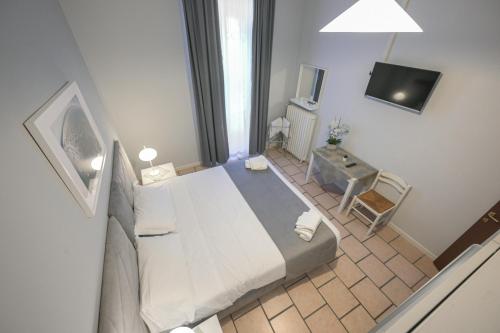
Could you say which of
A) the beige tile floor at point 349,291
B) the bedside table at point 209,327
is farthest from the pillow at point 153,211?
the beige tile floor at point 349,291

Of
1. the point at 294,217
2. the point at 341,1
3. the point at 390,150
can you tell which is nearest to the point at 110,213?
the point at 294,217

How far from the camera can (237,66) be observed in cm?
283

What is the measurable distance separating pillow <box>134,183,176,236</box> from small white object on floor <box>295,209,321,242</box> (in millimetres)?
1165

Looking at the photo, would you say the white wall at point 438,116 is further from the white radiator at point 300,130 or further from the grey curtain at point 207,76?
the grey curtain at point 207,76

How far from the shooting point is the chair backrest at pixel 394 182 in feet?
7.30

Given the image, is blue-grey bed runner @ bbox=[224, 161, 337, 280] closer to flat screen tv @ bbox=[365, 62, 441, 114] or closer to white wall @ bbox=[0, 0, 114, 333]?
white wall @ bbox=[0, 0, 114, 333]

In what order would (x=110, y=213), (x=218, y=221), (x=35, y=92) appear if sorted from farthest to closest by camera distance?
(x=218, y=221), (x=110, y=213), (x=35, y=92)

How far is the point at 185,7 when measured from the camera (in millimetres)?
2170

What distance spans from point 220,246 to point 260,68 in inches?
98.2

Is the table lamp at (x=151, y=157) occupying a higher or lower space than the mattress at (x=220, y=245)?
higher

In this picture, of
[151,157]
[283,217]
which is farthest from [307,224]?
[151,157]

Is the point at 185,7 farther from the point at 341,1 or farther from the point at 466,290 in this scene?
the point at 466,290

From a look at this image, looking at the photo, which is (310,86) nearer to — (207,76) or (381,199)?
(207,76)

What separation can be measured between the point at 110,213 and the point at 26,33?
115cm
